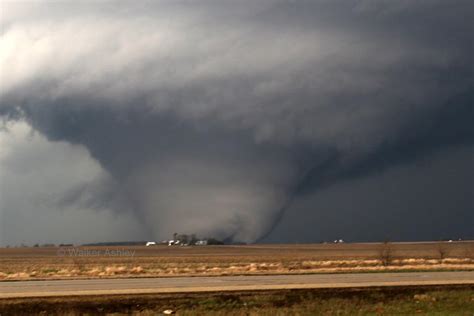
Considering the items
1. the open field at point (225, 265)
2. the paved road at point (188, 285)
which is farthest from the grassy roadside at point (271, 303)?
the open field at point (225, 265)

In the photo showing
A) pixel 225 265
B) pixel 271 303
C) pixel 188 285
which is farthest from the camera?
pixel 225 265

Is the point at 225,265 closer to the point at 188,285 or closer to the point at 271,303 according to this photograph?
the point at 188,285

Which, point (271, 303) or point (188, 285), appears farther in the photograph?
point (188, 285)

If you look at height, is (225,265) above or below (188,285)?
above

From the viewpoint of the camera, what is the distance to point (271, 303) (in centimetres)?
2519

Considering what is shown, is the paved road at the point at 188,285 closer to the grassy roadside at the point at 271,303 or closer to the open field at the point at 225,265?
the grassy roadside at the point at 271,303

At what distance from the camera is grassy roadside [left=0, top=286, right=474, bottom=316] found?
935 inches

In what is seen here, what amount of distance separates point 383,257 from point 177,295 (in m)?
53.8

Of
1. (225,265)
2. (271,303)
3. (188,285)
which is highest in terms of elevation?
(225,265)

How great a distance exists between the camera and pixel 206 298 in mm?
25672

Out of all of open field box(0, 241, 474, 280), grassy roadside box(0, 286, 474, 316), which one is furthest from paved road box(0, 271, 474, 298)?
open field box(0, 241, 474, 280)

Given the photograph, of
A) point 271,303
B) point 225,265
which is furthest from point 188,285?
point 225,265

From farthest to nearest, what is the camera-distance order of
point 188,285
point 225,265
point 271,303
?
point 225,265 < point 188,285 < point 271,303

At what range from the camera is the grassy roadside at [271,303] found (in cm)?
2375
